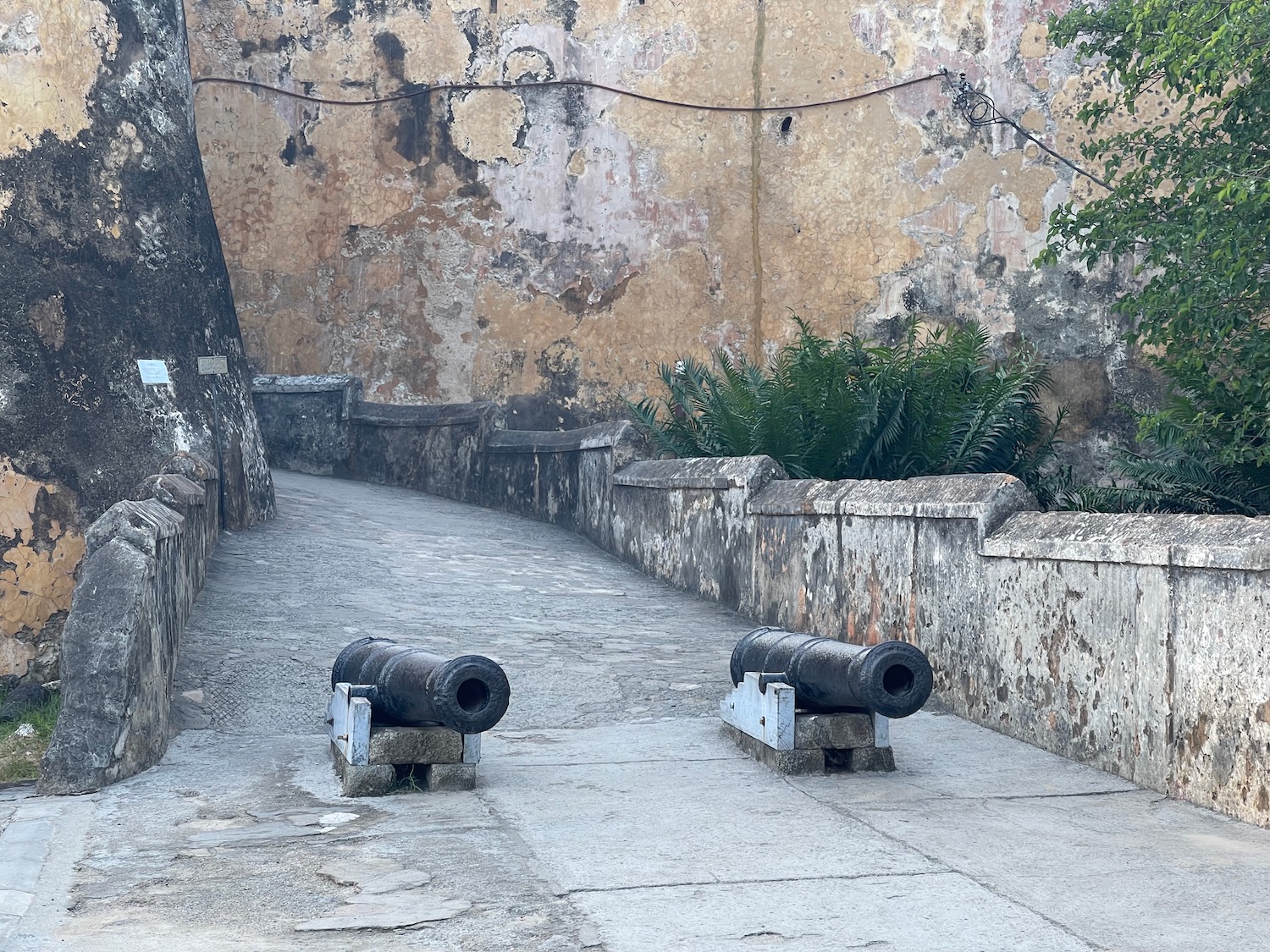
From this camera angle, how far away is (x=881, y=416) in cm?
963

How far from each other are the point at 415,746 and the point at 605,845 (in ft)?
3.47

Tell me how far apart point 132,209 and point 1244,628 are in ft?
27.3

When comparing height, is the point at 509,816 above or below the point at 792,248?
below

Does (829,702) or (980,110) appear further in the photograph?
(980,110)

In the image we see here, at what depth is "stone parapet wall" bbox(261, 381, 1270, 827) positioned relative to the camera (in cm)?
436

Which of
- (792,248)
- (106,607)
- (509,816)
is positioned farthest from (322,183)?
(509,816)

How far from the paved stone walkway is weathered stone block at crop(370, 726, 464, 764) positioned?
0.14 metres

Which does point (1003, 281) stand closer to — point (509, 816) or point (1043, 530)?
point (1043, 530)

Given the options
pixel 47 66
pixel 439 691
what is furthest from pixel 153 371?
pixel 439 691

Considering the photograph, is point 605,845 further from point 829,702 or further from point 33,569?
point 33,569

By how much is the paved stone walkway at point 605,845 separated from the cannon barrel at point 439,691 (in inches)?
12.0

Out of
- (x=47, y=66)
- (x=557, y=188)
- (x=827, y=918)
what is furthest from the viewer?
(x=557, y=188)

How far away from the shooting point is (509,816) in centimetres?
451

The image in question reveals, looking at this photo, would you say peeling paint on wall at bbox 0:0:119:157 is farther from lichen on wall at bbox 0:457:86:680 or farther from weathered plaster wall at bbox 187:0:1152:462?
weathered plaster wall at bbox 187:0:1152:462
